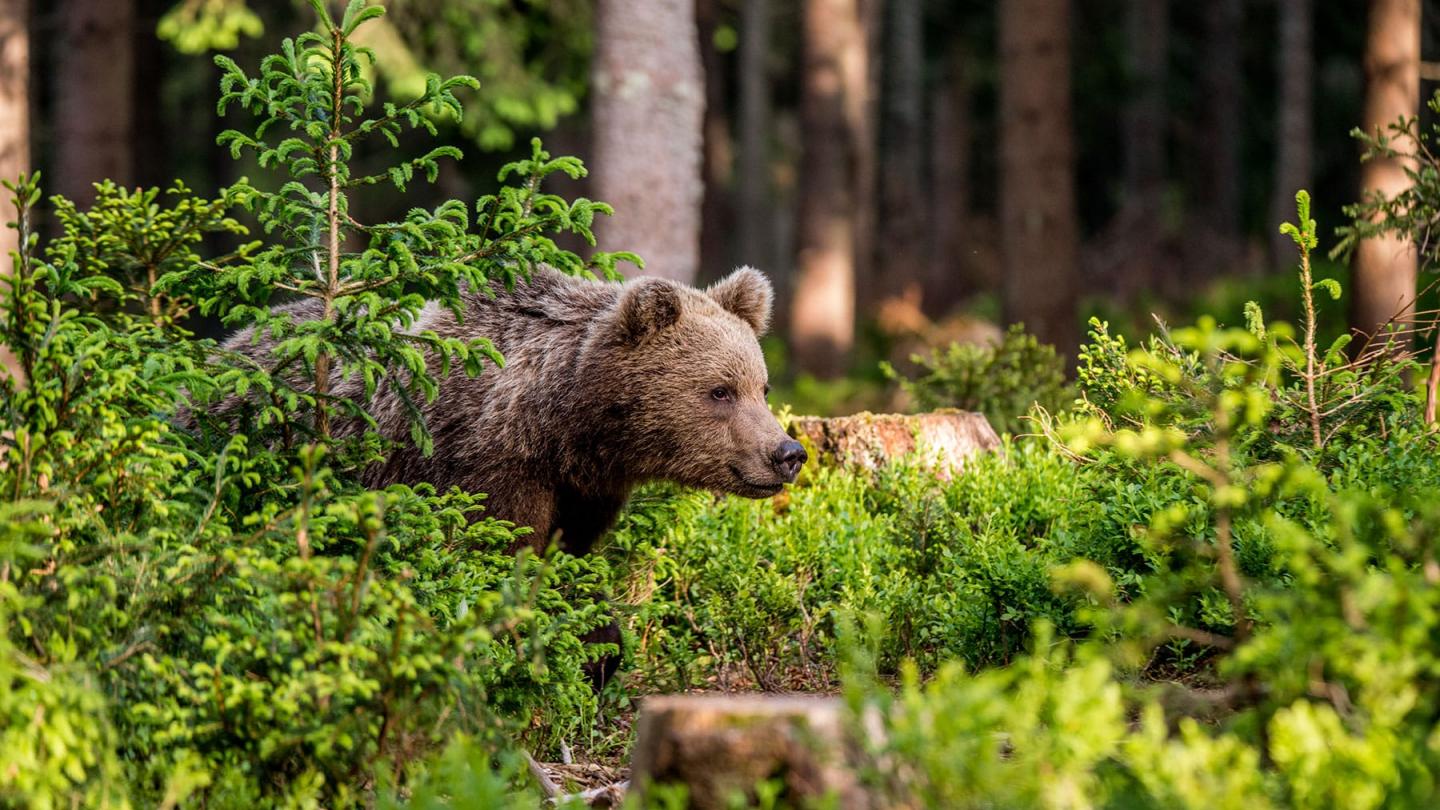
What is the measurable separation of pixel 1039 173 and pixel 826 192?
4.90 m

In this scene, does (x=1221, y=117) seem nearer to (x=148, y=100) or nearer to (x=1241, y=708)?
(x=148, y=100)

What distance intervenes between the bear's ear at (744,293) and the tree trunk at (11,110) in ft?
19.7

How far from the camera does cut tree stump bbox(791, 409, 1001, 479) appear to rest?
819 centimetres

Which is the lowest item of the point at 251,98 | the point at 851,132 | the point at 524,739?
the point at 524,739

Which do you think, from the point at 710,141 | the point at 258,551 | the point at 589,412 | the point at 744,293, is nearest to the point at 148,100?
the point at 710,141

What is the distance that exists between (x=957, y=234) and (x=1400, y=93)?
19101mm

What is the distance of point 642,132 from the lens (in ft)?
38.0

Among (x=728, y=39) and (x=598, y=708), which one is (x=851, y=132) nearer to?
(x=728, y=39)

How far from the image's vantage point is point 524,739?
5453mm

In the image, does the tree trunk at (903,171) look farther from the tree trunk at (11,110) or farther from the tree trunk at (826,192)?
the tree trunk at (11,110)

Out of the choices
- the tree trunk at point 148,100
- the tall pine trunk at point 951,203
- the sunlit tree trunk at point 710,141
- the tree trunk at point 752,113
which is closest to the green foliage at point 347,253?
the sunlit tree trunk at point 710,141

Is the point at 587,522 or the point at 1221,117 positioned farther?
the point at 1221,117

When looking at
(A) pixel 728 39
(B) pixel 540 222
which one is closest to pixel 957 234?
(A) pixel 728 39

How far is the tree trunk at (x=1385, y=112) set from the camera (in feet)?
32.6
